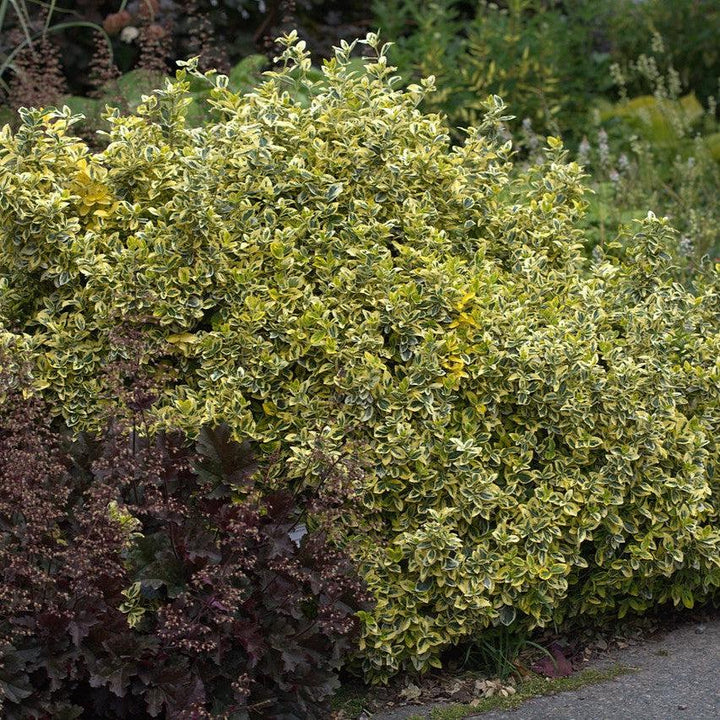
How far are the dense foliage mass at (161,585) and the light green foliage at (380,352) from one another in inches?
8.1

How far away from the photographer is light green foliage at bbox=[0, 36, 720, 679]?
12.0ft

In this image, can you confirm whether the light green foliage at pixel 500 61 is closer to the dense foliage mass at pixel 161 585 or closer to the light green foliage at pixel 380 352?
the light green foliage at pixel 380 352

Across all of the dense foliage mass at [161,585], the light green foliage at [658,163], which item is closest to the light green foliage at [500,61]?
the light green foliage at [658,163]

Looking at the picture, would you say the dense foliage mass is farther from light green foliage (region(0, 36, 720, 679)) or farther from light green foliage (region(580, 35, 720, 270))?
light green foliage (region(580, 35, 720, 270))

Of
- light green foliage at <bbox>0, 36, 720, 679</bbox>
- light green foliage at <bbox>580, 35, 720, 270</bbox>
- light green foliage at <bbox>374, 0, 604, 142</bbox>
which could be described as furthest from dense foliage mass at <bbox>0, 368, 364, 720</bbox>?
light green foliage at <bbox>374, 0, 604, 142</bbox>

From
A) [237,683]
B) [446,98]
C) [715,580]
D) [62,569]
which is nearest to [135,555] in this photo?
[62,569]

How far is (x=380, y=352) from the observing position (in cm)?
376

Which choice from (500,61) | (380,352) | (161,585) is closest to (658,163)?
(500,61)

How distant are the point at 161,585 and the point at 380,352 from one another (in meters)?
1.00

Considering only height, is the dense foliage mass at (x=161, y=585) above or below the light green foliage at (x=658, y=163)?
below

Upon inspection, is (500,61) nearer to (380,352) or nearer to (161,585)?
(380,352)

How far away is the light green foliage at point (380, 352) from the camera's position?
3.67 m

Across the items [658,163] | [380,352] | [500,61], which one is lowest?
[380,352]

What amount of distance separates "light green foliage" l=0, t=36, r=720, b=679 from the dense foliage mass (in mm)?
207
